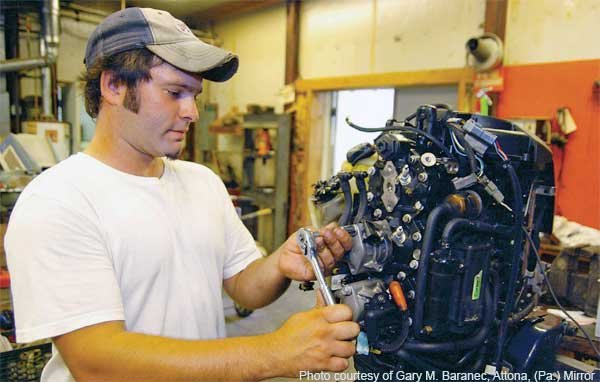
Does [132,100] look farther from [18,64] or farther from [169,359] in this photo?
[18,64]

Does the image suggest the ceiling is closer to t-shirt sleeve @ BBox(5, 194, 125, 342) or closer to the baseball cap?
the baseball cap

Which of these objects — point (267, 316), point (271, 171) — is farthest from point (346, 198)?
point (271, 171)

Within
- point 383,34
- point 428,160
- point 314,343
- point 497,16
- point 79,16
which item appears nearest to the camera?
point 314,343

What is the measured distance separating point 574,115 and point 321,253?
8.51 ft

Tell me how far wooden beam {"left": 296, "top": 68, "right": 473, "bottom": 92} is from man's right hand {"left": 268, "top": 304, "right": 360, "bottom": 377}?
309 cm

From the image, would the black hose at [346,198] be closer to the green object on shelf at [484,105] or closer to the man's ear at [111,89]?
the man's ear at [111,89]

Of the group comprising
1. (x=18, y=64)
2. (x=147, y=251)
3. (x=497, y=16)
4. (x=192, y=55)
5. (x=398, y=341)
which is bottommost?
(x=398, y=341)

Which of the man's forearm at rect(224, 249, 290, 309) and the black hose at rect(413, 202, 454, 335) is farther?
the man's forearm at rect(224, 249, 290, 309)

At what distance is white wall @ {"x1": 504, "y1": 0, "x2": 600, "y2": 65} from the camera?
291 centimetres

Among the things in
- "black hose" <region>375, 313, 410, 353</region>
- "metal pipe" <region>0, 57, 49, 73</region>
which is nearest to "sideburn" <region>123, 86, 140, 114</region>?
"black hose" <region>375, 313, 410, 353</region>

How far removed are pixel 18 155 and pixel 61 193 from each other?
3.50 metres

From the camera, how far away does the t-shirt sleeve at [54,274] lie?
2.88ft

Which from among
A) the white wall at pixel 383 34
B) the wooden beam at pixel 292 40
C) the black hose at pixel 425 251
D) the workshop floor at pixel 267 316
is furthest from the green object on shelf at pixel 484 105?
the black hose at pixel 425 251

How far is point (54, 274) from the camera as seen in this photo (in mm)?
890
